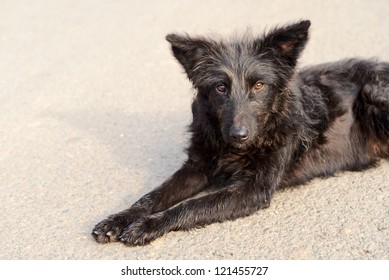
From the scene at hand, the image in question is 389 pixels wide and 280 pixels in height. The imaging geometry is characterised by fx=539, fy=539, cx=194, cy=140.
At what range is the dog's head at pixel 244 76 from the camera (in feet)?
16.0

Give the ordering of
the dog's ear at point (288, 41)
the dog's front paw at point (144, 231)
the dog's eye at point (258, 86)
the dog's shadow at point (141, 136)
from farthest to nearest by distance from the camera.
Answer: the dog's shadow at point (141, 136) < the dog's eye at point (258, 86) < the dog's ear at point (288, 41) < the dog's front paw at point (144, 231)

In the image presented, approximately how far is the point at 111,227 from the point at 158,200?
594 millimetres

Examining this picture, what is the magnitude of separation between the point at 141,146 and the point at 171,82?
7.17 ft

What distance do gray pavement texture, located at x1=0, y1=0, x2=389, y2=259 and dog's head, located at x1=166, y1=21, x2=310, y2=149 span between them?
796mm

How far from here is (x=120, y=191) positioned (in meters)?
5.48

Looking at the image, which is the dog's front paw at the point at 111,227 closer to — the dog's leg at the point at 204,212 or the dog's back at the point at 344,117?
the dog's leg at the point at 204,212

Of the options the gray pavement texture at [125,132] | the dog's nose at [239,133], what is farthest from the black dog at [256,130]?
the gray pavement texture at [125,132]

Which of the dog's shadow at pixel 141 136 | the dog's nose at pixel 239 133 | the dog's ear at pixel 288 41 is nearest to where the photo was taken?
the dog's nose at pixel 239 133

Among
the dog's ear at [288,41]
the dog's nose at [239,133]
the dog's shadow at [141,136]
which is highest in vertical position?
the dog's ear at [288,41]

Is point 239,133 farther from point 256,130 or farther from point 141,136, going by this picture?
point 141,136

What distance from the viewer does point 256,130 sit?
493 cm

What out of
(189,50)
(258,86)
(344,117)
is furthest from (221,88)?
(344,117)

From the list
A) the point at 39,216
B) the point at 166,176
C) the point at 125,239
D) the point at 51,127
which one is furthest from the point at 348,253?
the point at 51,127
